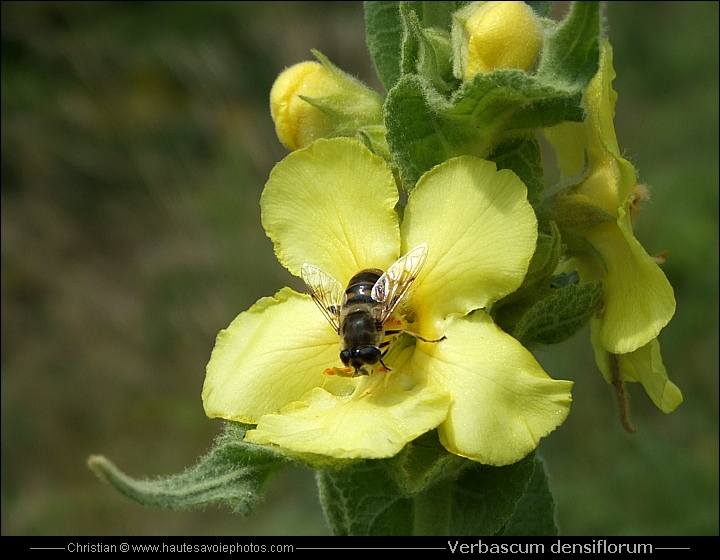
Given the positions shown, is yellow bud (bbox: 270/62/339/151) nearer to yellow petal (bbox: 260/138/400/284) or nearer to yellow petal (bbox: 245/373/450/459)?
yellow petal (bbox: 260/138/400/284)

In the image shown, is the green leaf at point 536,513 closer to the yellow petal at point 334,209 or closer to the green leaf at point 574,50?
the yellow petal at point 334,209

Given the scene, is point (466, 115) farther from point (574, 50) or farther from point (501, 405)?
point (501, 405)

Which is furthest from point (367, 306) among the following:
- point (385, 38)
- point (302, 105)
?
point (385, 38)

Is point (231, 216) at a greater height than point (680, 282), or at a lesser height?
greater

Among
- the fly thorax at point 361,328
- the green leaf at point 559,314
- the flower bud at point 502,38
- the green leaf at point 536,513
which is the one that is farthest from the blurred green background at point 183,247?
the flower bud at point 502,38

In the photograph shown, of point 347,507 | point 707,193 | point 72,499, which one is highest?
point 347,507

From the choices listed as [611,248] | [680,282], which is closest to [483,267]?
[611,248]
